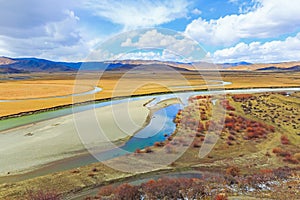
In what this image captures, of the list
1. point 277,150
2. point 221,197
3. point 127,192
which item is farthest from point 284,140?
point 127,192

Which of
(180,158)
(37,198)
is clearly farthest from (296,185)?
(37,198)

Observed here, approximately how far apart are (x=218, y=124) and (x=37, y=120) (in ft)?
69.9

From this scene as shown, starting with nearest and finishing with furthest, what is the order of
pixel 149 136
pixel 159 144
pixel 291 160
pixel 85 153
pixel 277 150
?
pixel 291 160, pixel 277 150, pixel 85 153, pixel 159 144, pixel 149 136

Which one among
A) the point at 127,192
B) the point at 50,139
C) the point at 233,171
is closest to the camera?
the point at 127,192

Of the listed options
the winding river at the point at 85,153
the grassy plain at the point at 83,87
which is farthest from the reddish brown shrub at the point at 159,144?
the grassy plain at the point at 83,87

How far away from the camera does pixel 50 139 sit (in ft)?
69.4

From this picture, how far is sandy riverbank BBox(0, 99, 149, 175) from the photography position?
54.5 ft

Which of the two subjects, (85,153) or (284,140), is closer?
(85,153)

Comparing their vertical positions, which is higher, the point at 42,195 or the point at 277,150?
the point at 277,150

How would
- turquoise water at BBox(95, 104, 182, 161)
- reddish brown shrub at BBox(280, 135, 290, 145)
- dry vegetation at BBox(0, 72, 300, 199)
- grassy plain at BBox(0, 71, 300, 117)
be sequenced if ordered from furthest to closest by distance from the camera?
grassy plain at BBox(0, 71, 300, 117)
reddish brown shrub at BBox(280, 135, 290, 145)
turquoise water at BBox(95, 104, 182, 161)
dry vegetation at BBox(0, 72, 300, 199)

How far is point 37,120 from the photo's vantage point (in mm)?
28984

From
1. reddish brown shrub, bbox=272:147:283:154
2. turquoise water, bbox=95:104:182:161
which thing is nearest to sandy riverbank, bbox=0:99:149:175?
turquoise water, bbox=95:104:182:161

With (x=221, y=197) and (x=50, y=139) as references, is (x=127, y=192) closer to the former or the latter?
(x=221, y=197)

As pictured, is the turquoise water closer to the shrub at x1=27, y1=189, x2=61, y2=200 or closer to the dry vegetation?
the dry vegetation
